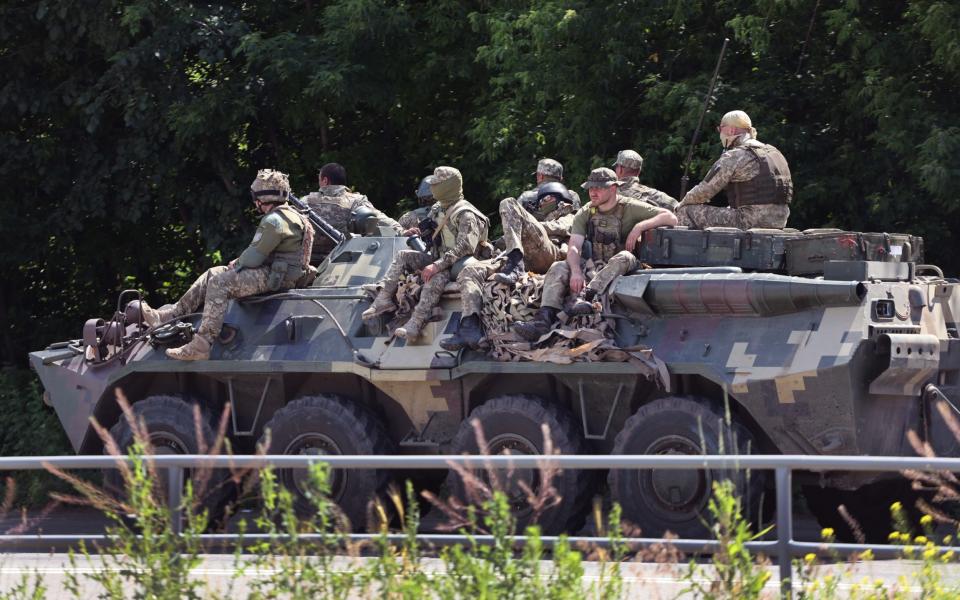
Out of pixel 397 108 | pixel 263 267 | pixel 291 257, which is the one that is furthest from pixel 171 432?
pixel 397 108

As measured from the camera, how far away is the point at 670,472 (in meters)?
13.2

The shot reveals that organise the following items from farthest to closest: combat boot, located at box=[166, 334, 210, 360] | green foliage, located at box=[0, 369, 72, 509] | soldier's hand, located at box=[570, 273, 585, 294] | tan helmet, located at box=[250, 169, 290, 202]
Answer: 1. green foliage, located at box=[0, 369, 72, 509]
2. tan helmet, located at box=[250, 169, 290, 202]
3. combat boot, located at box=[166, 334, 210, 360]
4. soldier's hand, located at box=[570, 273, 585, 294]

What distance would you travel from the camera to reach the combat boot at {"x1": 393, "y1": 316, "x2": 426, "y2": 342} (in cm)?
1450

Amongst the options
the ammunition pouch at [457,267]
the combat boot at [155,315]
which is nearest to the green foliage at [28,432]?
the combat boot at [155,315]

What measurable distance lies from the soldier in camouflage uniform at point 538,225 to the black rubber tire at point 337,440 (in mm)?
1757

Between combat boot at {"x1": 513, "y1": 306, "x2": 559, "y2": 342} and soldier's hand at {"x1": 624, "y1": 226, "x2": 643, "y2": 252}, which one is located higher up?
soldier's hand at {"x1": 624, "y1": 226, "x2": 643, "y2": 252}

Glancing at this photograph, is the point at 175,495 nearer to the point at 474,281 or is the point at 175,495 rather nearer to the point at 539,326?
the point at 539,326

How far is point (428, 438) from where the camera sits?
14.9 m

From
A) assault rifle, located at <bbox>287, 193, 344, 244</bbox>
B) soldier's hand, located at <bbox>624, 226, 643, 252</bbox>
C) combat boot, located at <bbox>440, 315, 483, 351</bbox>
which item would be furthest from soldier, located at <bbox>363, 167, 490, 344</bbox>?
assault rifle, located at <bbox>287, 193, 344, 244</bbox>

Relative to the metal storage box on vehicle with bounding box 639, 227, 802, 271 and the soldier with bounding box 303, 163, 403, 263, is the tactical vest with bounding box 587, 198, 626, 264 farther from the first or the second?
the soldier with bounding box 303, 163, 403, 263

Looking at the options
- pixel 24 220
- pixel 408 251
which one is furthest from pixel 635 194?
pixel 24 220

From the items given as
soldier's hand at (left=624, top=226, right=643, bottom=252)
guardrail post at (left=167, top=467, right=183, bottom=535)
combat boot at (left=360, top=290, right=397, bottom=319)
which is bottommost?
guardrail post at (left=167, top=467, right=183, bottom=535)

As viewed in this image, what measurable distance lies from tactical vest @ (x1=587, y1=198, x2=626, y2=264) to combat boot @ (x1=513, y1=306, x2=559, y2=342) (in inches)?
25.1

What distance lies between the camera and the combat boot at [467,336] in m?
14.2
